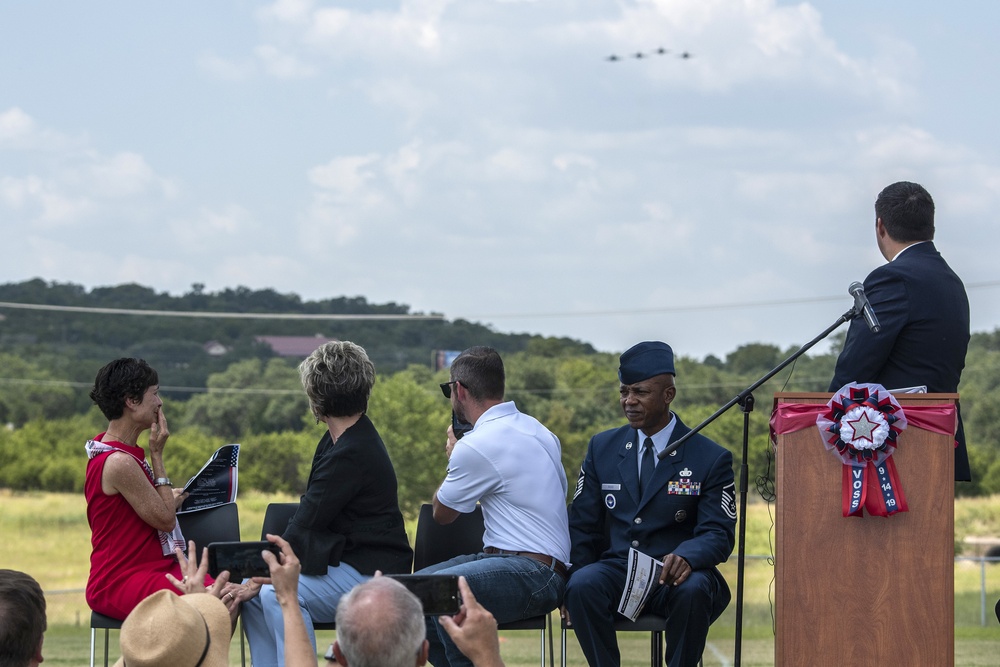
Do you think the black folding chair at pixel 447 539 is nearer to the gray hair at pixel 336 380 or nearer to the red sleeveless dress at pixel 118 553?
the gray hair at pixel 336 380

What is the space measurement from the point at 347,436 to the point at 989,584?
1685 centimetres

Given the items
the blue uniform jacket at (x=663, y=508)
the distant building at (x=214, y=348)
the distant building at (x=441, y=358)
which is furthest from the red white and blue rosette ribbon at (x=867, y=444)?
the distant building at (x=214, y=348)

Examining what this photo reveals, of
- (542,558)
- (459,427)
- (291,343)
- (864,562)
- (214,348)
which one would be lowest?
(542,558)

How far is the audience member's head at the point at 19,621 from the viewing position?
7.09 ft

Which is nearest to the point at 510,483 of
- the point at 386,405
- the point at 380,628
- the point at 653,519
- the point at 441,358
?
the point at 653,519

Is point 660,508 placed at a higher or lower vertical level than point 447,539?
higher

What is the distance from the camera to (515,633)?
1338 centimetres

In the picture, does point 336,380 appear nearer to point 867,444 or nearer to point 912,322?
point 867,444

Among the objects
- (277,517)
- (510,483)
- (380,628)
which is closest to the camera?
(380,628)

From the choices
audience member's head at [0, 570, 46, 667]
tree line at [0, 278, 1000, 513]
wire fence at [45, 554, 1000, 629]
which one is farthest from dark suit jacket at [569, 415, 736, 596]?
tree line at [0, 278, 1000, 513]

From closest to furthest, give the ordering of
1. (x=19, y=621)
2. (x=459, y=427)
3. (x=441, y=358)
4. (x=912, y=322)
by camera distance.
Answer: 1. (x=19, y=621)
2. (x=912, y=322)
3. (x=459, y=427)
4. (x=441, y=358)

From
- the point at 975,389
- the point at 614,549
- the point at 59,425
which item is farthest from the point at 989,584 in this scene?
the point at 59,425

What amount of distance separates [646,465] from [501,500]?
0.57 metres

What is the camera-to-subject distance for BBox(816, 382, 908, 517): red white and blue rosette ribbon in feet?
10.9
